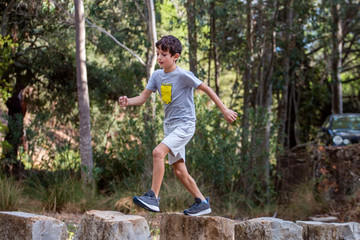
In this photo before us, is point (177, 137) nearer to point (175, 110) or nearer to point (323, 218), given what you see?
point (175, 110)

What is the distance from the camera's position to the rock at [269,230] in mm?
4723

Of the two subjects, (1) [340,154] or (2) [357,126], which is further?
(2) [357,126]

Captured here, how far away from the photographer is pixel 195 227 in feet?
14.9

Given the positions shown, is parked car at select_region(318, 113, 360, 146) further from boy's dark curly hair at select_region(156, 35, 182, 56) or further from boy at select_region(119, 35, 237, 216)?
boy's dark curly hair at select_region(156, 35, 182, 56)

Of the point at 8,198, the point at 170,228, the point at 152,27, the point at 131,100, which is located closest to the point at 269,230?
the point at 170,228

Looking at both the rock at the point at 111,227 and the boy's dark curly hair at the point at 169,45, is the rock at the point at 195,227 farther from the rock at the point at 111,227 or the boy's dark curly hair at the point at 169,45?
the boy's dark curly hair at the point at 169,45

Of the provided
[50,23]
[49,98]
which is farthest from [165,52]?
[49,98]

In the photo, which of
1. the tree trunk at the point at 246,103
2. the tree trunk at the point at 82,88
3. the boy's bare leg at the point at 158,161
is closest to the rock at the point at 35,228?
the boy's bare leg at the point at 158,161

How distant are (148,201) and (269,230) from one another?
133 centimetres

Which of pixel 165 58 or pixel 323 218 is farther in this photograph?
pixel 323 218

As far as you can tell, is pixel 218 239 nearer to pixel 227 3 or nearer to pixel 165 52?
pixel 165 52

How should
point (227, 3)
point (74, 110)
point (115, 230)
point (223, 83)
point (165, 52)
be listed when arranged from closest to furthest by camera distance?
point (115, 230), point (165, 52), point (227, 3), point (74, 110), point (223, 83)

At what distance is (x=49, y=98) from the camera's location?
14078 millimetres

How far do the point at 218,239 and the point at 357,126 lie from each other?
9.20 m
